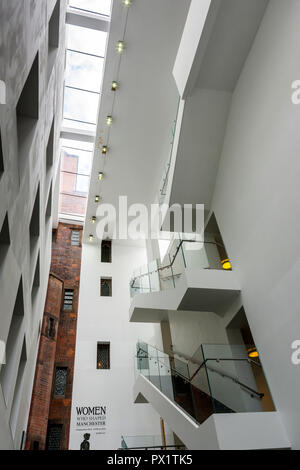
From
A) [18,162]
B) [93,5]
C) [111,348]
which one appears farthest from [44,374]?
[93,5]

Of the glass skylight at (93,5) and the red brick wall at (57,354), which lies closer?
the glass skylight at (93,5)

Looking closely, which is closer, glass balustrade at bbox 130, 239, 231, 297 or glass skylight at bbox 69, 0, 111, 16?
glass balustrade at bbox 130, 239, 231, 297

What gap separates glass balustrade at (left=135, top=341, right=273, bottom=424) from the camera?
563cm

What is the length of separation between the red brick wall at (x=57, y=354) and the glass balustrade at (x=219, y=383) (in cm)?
668

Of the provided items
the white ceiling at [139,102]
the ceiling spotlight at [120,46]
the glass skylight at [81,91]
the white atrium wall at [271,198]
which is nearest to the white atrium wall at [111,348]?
the white ceiling at [139,102]

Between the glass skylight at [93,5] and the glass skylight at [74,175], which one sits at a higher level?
the glass skylight at [74,175]

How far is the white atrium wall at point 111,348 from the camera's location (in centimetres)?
1236

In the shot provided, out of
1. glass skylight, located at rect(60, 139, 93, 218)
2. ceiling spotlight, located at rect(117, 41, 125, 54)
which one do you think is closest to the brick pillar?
glass skylight, located at rect(60, 139, 93, 218)

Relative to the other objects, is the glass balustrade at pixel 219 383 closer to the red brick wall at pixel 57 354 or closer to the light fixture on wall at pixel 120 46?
the red brick wall at pixel 57 354

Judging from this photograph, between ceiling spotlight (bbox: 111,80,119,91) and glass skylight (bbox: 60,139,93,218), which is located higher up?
glass skylight (bbox: 60,139,93,218)

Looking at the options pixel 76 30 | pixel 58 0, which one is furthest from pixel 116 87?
pixel 58 0

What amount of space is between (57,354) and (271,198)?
36.4 ft

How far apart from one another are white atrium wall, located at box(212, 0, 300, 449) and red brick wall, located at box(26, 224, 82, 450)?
8601 millimetres

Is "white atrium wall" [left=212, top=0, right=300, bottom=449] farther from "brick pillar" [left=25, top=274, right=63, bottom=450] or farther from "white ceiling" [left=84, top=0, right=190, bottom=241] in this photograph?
"brick pillar" [left=25, top=274, right=63, bottom=450]
